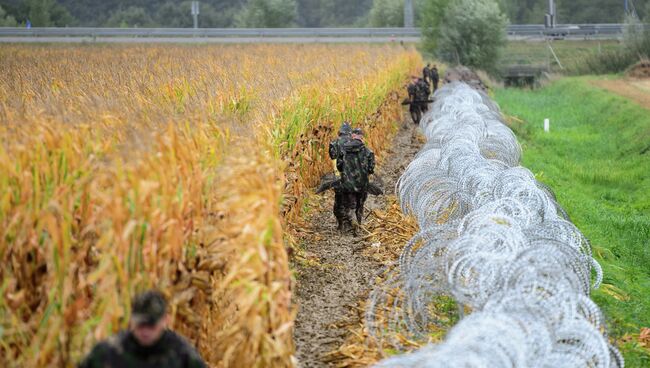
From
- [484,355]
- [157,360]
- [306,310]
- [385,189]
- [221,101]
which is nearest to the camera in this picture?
[157,360]

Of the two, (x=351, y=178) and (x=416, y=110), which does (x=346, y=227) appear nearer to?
(x=351, y=178)

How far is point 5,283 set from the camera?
22.4ft

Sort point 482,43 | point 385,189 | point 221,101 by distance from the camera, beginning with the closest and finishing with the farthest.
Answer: point 221,101, point 385,189, point 482,43

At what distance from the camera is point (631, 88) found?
38.9 m

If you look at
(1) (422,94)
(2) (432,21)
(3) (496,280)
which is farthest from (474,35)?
(3) (496,280)

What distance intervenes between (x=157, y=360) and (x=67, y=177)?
2.29m

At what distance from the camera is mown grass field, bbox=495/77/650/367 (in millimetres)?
11352

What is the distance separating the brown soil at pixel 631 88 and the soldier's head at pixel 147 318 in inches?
1064

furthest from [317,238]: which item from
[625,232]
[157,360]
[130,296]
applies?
[157,360]

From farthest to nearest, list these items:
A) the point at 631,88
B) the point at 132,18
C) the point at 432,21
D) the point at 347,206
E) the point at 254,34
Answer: the point at 132,18 < the point at 254,34 < the point at 432,21 < the point at 631,88 < the point at 347,206

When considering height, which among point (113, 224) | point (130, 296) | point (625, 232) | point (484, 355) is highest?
point (113, 224)

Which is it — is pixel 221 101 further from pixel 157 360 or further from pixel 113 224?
pixel 157 360

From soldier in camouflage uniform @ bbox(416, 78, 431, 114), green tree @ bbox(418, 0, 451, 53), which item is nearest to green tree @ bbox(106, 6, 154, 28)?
green tree @ bbox(418, 0, 451, 53)

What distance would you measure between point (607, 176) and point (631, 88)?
740 inches
